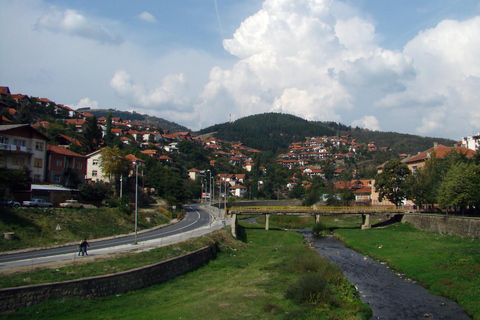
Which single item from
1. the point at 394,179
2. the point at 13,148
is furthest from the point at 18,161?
the point at 394,179

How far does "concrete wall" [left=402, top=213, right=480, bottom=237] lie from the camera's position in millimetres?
47484

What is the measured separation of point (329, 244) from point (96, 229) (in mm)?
32841

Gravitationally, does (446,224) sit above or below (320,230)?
above

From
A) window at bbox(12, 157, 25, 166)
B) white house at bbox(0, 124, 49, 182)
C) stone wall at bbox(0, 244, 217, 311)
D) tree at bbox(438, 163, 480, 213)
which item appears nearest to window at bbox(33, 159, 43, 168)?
white house at bbox(0, 124, 49, 182)

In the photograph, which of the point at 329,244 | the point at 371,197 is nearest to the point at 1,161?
the point at 329,244

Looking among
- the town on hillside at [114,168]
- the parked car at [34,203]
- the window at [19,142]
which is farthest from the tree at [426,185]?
the window at [19,142]

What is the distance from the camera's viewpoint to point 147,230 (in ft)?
177

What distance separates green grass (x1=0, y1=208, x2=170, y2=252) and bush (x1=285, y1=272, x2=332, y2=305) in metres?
25.3

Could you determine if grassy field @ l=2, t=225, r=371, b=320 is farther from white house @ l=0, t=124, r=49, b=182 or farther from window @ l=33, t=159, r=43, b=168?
window @ l=33, t=159, r=43, b=168

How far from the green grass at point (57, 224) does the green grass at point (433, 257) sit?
108 feet

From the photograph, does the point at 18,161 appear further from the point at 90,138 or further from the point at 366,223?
the point at 366,223

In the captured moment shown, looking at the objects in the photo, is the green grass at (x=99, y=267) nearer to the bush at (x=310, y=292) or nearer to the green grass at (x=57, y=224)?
the bush at (x=310, y=292)

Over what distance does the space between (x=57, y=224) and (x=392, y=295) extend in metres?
34.1

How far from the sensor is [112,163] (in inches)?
2805
